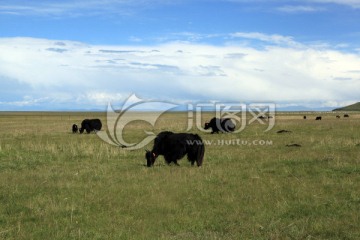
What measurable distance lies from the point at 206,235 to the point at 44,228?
3.13m

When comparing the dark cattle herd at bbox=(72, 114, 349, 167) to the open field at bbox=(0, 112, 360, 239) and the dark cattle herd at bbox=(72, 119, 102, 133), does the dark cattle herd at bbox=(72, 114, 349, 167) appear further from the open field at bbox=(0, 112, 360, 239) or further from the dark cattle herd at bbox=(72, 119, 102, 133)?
the dark cattle herd at bbox=(72, 119, 102, 133)

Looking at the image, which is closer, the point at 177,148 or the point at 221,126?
the point at 177,148

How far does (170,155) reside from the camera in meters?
17.8

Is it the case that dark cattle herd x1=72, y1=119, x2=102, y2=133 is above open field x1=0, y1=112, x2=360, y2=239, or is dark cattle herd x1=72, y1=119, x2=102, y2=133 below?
above

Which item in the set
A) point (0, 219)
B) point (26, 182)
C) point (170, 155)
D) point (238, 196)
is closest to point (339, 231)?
point (238, 196)

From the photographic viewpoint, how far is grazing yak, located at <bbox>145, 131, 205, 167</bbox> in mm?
17047

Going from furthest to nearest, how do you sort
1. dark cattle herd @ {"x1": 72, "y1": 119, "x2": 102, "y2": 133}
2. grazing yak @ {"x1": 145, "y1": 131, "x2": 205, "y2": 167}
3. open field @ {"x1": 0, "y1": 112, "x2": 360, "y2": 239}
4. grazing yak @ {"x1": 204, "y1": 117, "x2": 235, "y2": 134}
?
dark cattle herd @ {"x1": 72, "y1": 119, "x2": 102, "y2": 133}
grazing yak @ {"x1": 204, "y1": 117, "x2": 235, "y2": 134}
grazing yak @ {"x1": 145, "y1": 131, "x2": 205, "y2": 167}
open field @ {"x1": 0, "y1": 112, "x2": 360, "y2": 239}

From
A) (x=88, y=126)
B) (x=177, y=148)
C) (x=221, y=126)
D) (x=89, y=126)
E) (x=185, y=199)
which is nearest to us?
(x=185, y=199)

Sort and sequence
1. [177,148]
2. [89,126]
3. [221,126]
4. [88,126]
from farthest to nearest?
[89,126], [88,126], [221,126], [177,148]

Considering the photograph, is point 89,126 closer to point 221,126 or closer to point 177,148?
point 221,126

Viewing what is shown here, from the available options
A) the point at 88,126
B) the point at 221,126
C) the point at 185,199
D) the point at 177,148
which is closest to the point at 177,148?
the point at 177,148

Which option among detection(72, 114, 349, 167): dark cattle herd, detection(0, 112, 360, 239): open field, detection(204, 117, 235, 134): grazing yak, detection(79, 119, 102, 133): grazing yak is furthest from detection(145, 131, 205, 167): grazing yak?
detection(79, 119, 102, 133): grazing yak

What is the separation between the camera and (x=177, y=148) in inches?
693

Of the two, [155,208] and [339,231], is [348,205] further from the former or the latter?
[155,208]
